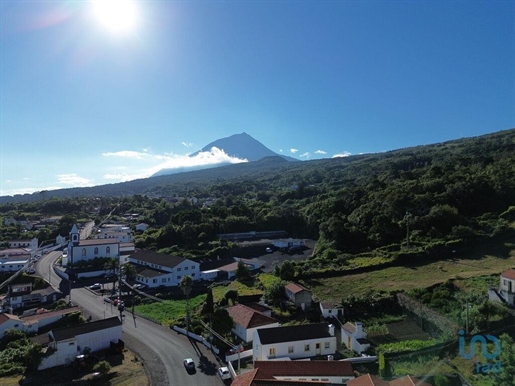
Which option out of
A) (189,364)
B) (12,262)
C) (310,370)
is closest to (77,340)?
(189,364)

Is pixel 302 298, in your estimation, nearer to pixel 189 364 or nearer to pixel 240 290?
pixel 240 290

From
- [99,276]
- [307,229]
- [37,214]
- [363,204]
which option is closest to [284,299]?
[99,276]

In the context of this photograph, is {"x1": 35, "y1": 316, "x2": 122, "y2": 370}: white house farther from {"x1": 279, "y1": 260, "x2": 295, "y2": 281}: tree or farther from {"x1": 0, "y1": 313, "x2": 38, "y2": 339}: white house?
{"x1": 279, "y1": 260, "x2": 295, "y2": 281}: tree

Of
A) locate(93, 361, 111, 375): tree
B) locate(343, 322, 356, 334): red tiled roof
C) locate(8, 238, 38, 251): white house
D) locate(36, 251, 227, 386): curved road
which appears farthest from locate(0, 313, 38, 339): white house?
locate(8, 238, 38, 251): white house

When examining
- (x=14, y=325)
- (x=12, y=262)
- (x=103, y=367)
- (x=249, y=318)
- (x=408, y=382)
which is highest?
(x=12, y=262)

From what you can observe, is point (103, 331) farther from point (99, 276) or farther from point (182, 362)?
point (99, 276)

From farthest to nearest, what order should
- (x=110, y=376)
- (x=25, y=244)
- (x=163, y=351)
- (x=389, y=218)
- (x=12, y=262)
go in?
(x=25, y=244)
(x=12, y=262)
(x=389, y=218)
(x=163, y=351)
(x=110, y=376)
